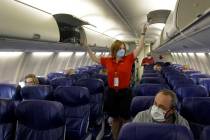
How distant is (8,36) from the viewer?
4.83 m

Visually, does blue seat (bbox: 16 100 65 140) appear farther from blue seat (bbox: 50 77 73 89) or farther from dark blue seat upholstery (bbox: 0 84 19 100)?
blue seat (bbox: 50 77 73 89)

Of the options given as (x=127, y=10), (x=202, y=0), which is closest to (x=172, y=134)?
(x=202, y=0)

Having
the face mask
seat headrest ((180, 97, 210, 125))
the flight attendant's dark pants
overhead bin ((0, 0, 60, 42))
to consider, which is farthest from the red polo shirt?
Answer: the face mask

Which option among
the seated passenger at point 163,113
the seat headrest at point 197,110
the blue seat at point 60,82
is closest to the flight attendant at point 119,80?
the seat headrest at point 197,110

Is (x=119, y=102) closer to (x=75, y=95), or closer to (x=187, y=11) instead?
(x=75, y=95)

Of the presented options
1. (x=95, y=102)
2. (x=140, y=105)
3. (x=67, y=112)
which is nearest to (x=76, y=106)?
(x=67, y=112)

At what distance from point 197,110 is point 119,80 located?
5.09ft

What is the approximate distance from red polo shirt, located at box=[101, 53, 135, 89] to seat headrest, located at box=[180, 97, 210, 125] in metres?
1.34

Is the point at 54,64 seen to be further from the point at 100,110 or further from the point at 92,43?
the point at 100,110

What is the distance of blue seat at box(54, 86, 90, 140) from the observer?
5121 millimetres

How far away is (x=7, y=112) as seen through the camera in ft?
13.3

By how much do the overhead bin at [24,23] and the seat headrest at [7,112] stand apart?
1077mm

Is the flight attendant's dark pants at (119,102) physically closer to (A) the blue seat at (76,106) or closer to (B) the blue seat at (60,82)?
(A) the blue seat at (76,106)

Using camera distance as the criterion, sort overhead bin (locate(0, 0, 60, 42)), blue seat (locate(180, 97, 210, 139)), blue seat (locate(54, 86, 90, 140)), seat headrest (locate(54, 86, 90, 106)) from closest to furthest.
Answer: blue seat (locate(180, 97, 210, 139))
overhead bin (locate(0, 0, 60, 42))
blue seat (locate(54, 86, 90, 140))
seat headrest (locate(54, 86, 90, 106))
